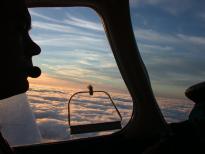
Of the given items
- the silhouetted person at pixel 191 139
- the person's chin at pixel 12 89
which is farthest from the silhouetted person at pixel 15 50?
the silhouetted person at pixel 191 139

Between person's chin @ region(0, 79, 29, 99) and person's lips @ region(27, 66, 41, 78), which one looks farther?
person's lips @ region(27, 66, 41, 78)

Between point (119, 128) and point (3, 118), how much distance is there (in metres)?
1.08

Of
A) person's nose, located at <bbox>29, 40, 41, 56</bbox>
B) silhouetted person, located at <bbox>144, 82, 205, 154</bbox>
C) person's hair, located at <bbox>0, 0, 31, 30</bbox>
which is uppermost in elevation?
person's hair, located at <bbox>0, 0, 31, 30</bbox>

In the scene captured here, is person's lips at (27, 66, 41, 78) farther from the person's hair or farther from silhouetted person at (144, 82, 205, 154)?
silhouetted person at (144, 82, 205, 154)

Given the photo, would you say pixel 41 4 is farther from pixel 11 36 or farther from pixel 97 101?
pixel 11 36

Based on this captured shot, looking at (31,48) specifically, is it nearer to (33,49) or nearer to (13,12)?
(33,49)

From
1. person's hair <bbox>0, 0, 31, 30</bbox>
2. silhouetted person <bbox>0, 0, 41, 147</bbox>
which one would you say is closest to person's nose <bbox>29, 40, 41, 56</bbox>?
silhouetted person <bbox>0, 0, 41, 147</bbox>

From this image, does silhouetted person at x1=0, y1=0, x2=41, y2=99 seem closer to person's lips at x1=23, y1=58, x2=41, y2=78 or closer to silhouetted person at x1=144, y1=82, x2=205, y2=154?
person's lips at x1=23, y1=58, x2=41, y2=78

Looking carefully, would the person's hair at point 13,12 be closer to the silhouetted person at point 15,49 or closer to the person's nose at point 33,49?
the silhouetted person at point 15,49

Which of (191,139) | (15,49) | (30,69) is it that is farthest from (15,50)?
(191,139)

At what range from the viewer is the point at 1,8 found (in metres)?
1.39

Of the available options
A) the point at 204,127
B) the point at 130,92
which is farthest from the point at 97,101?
the point at 204,127

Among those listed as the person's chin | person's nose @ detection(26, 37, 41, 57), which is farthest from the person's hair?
the person's chin

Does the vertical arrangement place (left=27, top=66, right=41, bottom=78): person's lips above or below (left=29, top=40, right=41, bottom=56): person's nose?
below
